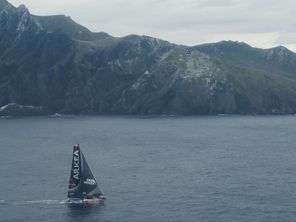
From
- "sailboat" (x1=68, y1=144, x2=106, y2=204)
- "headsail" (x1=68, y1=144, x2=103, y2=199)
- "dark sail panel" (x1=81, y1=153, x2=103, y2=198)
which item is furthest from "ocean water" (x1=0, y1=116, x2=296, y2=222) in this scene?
"dark sail panel" (x1=81, y1=153, x2=103, y2=198)

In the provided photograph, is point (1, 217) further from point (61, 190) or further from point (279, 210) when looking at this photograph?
point (279, 210)

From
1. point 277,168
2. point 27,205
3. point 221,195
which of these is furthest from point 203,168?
point 27,205

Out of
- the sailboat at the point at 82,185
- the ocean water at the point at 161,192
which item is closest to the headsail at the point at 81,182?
the sailboat at the point at 82,185

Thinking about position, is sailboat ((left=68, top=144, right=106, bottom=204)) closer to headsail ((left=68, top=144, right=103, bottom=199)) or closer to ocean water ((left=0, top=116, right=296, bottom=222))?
headsail ((left=68, top=144, right=103, bottom=199))

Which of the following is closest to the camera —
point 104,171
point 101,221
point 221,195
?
point 101,221

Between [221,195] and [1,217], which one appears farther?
[221,195]

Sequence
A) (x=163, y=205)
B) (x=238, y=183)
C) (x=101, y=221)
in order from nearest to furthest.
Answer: (x=101, y=221)
(x=163, y=205)
(x=238, y=183)
